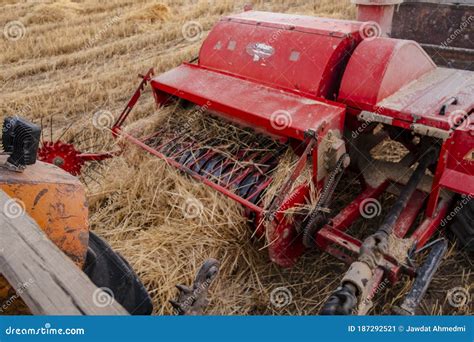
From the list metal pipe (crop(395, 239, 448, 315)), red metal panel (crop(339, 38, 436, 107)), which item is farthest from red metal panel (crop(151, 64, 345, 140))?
metal pipe (crop(395, 239, 448, 315))

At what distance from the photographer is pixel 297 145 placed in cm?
334

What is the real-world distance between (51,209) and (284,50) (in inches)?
91.0

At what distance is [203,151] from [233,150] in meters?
0.25

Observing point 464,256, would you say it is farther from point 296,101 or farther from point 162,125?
point 162,125

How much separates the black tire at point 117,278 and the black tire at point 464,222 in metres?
2.28

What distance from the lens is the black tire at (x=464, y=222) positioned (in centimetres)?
326

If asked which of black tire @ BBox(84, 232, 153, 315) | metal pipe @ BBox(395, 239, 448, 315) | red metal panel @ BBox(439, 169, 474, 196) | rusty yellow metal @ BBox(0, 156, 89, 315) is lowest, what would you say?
metal pipe @ BBox(395, 239, 448, 315)

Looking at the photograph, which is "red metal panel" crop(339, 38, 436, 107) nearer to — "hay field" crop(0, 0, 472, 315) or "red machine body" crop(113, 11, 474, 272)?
"red machine body" crop(113, 11, 474, 272)

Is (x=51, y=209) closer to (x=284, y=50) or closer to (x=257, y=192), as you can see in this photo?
(x=257, y=192)

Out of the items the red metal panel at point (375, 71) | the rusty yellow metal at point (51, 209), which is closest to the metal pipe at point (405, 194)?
the red metal panel at point (375, 71)

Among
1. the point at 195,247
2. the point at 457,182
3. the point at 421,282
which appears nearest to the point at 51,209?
the point at 195,247

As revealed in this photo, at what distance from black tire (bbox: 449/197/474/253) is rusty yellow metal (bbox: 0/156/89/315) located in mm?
2627

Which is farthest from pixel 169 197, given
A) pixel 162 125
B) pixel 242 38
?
pixel 242 38

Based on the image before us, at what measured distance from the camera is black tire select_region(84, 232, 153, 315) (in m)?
2.18
